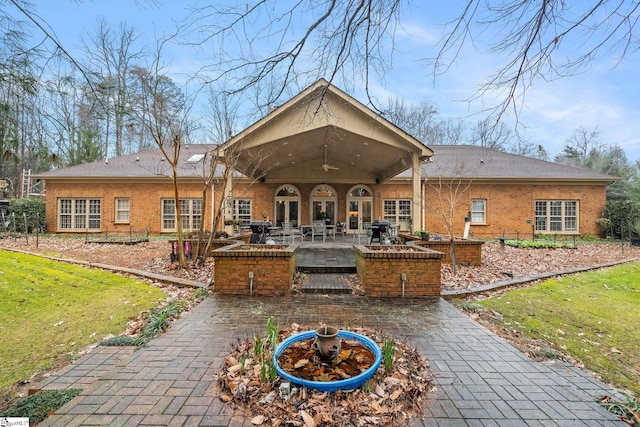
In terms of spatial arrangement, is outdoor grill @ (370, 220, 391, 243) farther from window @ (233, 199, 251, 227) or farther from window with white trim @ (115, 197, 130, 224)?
window with white trim @ (115, 197, 130, 224)

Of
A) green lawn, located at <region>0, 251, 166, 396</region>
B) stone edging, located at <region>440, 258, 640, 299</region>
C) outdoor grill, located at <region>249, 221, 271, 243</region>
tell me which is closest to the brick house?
outdoor grill, located at <region>249, 221, 271, 243</region>

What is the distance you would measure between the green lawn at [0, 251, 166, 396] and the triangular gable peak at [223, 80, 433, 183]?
4.60 m

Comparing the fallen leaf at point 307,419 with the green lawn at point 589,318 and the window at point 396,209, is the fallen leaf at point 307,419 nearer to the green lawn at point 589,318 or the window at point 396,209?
the green lawn at point 589,318

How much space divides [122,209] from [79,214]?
7.81 feet

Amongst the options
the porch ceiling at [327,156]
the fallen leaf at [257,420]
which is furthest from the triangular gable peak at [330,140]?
the fallen leaf at [257,420]

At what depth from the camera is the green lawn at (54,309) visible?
3549mm

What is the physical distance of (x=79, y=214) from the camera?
16.7 m

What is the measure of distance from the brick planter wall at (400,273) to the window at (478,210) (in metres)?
12.8

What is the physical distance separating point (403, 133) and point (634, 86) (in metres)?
7.31

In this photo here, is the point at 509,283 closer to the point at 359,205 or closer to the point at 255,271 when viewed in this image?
the point at 255,271

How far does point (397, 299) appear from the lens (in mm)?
5496

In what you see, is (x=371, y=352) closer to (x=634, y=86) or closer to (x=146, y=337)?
(x=146, y=337)

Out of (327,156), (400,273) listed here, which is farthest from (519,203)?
(400,273)

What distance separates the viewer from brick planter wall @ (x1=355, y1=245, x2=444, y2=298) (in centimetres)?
562
